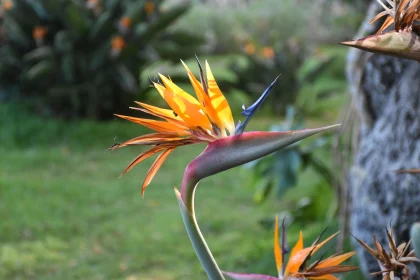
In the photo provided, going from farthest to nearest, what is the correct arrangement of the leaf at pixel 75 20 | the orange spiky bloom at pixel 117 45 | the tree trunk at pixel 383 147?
the orange spiky bloom at pixel 117 45 < the leaf at pixel 75 20 < the tree trunk at pixel 383 147

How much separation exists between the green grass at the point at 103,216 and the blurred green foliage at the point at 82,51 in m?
0.44

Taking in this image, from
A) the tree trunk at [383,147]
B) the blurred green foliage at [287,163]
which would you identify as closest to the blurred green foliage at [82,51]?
the blurred green foliage at [287,163]

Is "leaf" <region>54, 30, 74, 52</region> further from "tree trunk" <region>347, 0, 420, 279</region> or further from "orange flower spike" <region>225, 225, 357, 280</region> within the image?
"orange flower spike" <region>225, 225, 357, 280</region>

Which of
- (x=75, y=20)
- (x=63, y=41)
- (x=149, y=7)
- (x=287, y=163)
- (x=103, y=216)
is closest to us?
(x=287, y=163)

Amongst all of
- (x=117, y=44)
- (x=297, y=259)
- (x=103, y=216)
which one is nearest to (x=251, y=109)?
(x=297, y=259)

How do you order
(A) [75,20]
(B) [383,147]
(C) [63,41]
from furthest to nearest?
(C) [63,41]
(A) [75,20]
(B) [383,147]

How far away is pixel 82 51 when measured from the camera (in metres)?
4.84

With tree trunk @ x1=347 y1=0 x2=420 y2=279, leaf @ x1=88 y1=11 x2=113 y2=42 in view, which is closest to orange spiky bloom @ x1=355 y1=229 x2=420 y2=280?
tree trunk @ x1=347 y1=0 x2=420 y2=279

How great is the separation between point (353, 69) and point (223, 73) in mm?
5400

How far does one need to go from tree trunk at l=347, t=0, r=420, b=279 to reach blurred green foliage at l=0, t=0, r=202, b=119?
3.30 m

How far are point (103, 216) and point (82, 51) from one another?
2095 mm

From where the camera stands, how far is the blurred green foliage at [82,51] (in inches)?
183

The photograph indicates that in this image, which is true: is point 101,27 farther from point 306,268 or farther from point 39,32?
point 306,268

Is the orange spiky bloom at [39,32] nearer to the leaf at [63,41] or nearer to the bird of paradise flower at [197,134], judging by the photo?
the leaf at [63,41]
